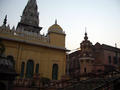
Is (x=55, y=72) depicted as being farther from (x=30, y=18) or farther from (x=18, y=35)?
(x=30, y=18)

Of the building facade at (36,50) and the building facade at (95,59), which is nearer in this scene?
the building facade at (36,50)

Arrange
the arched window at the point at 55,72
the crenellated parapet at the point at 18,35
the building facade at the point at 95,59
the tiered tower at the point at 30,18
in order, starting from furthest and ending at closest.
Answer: the tiered tower at the point at 30,18 < the building facade at the point at 95,59 < the arched window at the point at 55,72 < the crenellated parapet at the point at 18,35

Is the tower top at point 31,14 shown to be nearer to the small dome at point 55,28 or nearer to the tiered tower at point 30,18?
the tiered tower at point 30,18

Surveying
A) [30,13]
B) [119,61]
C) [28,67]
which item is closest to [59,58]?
[28,67]

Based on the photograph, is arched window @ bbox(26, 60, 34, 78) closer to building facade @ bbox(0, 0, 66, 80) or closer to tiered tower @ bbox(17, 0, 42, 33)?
building facade @ bbox(0, 0, 66, 80)

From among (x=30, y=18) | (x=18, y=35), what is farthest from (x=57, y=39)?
(x=30, y=18)

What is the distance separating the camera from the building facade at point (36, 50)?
22.9 meters

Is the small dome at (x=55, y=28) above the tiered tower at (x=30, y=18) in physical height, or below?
below

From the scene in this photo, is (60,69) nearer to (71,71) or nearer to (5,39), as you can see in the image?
(5,39)

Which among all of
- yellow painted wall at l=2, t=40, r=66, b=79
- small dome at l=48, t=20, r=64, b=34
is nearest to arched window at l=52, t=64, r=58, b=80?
yellow painted wall at l=2, t=40, r=66, b=79

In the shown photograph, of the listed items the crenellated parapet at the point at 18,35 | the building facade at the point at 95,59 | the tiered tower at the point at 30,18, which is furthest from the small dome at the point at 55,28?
the tiered tower at the point at 30,18

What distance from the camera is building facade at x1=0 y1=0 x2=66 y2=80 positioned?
2288 centimetres

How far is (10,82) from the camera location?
11773mm

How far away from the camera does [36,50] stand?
2481 cm
